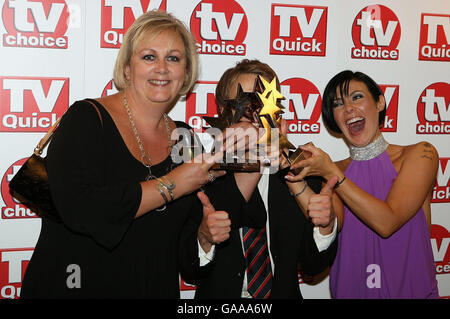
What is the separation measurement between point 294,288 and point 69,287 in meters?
0.70

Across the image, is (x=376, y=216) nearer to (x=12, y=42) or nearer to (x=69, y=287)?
(x=69, y=287)

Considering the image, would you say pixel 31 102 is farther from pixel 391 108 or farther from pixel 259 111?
pixel 391 108

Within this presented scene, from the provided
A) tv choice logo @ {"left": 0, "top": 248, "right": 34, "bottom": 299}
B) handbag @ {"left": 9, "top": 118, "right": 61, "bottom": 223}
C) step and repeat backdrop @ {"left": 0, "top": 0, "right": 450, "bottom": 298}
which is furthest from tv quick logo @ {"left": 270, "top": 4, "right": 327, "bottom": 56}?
tv choice logo @ {"left": 0, "top": 248, "right": 34, "bottom": 299}

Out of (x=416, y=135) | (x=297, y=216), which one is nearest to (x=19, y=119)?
(x=297, y=216)

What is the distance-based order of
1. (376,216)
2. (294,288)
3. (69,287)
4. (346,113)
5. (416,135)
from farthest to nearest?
(416,135) → (346,113) → (376,216) → (294,288) → (69,287)

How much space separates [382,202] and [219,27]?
100 cm

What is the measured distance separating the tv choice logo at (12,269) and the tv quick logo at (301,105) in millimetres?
1267

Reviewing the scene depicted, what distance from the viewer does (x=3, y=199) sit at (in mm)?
1886

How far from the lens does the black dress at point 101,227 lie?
1.27 m

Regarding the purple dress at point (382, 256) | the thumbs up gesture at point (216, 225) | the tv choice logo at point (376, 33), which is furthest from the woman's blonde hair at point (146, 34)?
the tv choice logo at point (376, 33)

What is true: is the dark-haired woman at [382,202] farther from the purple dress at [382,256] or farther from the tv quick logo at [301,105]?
the tv quick logo at [301,105]

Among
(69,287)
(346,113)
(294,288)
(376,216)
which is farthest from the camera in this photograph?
(346,113)

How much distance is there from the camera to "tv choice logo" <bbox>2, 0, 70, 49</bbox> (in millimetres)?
1814

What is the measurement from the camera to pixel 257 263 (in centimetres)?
151
